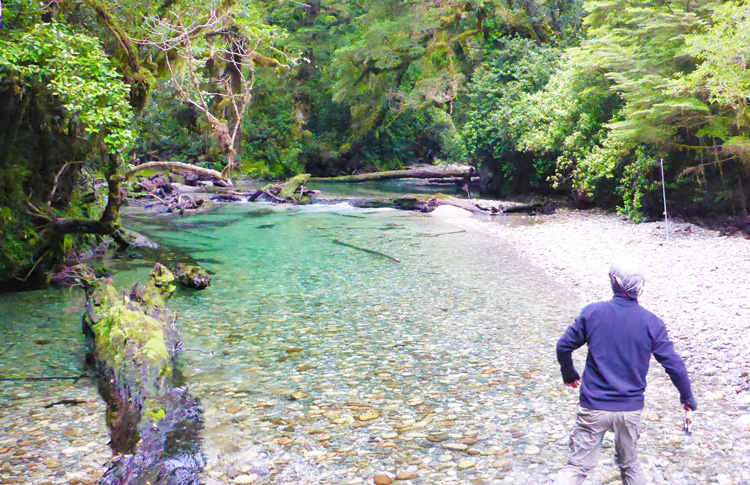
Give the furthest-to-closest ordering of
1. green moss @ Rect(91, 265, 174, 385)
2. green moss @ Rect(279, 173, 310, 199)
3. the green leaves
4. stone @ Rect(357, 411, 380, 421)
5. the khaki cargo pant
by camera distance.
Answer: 1. green moss @ Rect(279, 173, 310, 199)
2. the green leaves
3. green moss @ Rect(91, 265, 174, 385)
4. stone @ Rect(357, 411, 380, 421)
5. the khaki cargo pant

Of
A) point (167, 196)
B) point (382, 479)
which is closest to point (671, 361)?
point (382, 479)

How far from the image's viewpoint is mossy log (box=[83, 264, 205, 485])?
453 cm

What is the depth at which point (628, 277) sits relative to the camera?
355 cm

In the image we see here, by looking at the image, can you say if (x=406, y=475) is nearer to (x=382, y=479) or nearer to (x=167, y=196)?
(x=382, y=479)

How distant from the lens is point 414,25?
2869cm

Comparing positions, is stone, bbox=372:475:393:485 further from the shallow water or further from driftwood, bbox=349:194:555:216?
driftwood, bbox=349:194:555:216

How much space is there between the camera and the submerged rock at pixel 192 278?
34.4ft

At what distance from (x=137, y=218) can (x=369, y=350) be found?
618 inches

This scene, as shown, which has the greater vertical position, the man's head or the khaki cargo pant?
the man's head

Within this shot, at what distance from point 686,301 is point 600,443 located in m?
5.99

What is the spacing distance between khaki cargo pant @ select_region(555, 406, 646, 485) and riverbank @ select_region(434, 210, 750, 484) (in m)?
0.94

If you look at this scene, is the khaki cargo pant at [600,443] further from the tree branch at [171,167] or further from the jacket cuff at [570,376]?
the tree branch at [171,167]

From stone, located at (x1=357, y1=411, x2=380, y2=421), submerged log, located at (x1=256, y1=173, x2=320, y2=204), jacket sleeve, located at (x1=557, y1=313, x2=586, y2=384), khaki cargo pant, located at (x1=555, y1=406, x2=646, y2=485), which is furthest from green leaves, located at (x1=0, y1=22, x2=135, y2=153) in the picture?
submerged log, located at (x1=256, y1=173, x2=320, y2=204)

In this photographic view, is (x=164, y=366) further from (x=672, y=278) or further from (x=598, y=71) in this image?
(x=598, y=71)
